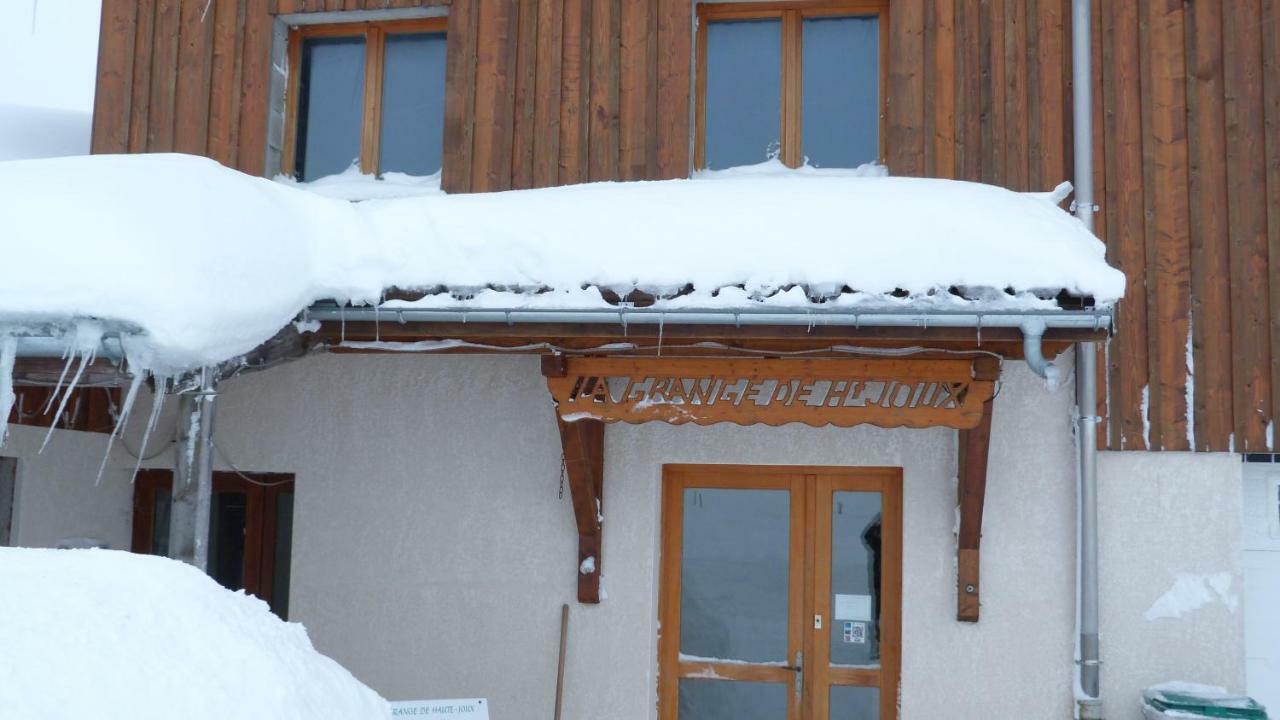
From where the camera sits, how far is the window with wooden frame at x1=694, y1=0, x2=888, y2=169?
641 centimetres

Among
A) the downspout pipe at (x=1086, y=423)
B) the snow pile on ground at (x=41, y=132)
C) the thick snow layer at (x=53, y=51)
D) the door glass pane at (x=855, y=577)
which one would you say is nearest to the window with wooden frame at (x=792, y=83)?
the downspout pipe at (x=1086, y=423)

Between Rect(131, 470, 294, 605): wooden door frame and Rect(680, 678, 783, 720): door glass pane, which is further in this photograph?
Rect(131, 470, 294, 605): wooden door frame

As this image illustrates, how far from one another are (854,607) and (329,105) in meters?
4.38

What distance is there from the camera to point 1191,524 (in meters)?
5.38

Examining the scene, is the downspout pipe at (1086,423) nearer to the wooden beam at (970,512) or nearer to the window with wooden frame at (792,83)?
the wooden beam at (970,512)

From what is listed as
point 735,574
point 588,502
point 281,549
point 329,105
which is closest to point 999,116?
point 735,574

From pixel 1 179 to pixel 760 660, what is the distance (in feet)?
13.5

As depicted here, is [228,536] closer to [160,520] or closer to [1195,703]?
[160,520]

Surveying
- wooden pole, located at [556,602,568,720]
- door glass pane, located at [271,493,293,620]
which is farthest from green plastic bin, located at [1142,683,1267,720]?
door glass pane, located at [271,493,293,620]

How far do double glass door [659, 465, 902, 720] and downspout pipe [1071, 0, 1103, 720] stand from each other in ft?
2.87

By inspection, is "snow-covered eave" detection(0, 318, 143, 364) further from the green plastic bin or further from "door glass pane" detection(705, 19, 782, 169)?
the green plastic bin

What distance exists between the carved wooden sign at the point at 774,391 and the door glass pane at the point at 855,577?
99 centimetres

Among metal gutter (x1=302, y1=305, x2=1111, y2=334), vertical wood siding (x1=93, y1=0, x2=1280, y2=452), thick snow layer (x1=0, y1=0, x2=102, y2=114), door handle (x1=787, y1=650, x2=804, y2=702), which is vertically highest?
thick snow layer (x1=0, y1=0, x2=102, y2=114)

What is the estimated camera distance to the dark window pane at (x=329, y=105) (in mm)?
6969
